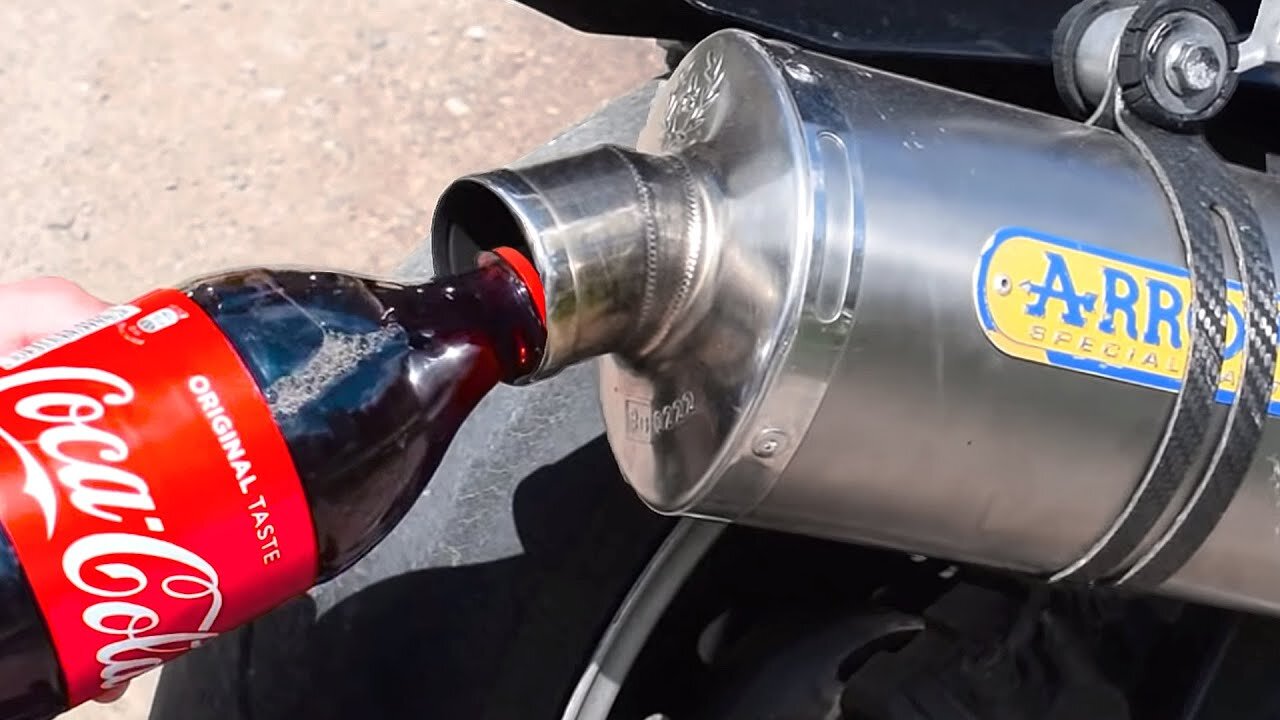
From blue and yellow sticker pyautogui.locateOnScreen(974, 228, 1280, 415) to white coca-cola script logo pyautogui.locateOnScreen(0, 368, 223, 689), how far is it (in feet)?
1.05

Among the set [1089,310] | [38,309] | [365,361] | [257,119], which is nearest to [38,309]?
[38,309]

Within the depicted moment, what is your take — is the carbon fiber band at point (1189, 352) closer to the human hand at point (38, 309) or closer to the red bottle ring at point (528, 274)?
the red bottle ring at point (528, 274)

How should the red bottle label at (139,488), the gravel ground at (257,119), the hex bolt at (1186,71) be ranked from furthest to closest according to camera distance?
1. the gravel ground at (257,119)
2. the hex bolt at (1186,71)
3. the red bottle label at (139,488)

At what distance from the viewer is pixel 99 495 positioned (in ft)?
1.68

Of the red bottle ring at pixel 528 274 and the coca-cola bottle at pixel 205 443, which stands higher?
the red bottle ring at pixel 528 274

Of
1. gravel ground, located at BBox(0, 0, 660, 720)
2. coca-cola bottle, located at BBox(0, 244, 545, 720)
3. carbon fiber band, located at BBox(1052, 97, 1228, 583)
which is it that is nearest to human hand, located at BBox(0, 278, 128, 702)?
coca-cola bottle, located at BBox(0, 244, 545, 720)

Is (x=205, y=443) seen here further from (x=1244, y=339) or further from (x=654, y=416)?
(x=1244, y=339)

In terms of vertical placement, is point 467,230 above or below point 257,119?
above

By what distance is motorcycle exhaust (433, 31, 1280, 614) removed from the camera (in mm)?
545

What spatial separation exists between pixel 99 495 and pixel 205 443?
41 mm

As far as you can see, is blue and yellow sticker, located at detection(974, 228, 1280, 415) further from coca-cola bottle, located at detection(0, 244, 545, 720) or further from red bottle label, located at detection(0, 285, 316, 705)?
red bottle label, located at detection(0, 285, 316, 705)

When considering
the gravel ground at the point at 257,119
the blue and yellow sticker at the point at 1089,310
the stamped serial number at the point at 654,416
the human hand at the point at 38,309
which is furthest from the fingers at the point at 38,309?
the gravel ground at the point at 257,119

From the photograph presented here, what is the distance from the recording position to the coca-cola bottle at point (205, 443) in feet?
1.69

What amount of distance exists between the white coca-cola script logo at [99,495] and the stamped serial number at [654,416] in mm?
189
